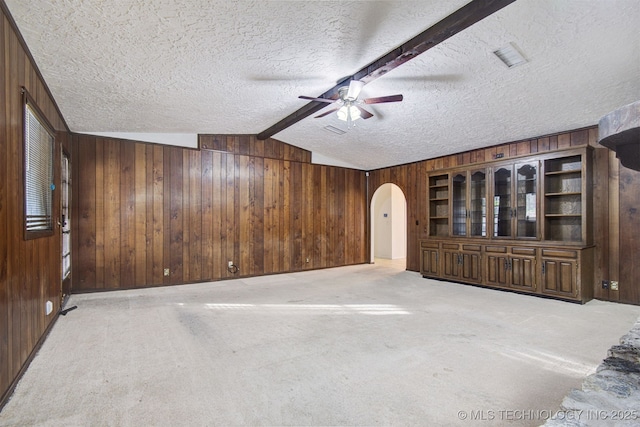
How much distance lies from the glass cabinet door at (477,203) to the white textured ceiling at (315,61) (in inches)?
28.7

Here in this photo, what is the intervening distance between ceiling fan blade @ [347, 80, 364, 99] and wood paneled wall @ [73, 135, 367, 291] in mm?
3064

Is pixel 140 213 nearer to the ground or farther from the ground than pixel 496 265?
farther from the ground

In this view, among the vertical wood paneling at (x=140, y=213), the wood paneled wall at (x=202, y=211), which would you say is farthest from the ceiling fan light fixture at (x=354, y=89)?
the vertical wood paneling at (x=140, y=213)

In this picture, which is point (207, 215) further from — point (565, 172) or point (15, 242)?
point (565, 172)

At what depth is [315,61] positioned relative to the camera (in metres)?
3.22

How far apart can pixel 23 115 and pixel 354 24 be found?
270 centimetres

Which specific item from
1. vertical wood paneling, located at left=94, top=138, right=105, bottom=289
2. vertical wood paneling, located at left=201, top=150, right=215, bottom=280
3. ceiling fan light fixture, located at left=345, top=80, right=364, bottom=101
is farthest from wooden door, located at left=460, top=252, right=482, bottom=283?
vertical wood paneling, located at left=94, top=138, right=105, bottom=289

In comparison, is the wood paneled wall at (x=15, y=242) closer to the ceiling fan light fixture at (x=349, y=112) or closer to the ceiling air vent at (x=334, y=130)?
the ceiling fan light fixture at (x=349, y=112)

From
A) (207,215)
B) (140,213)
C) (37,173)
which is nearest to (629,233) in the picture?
(207,215)

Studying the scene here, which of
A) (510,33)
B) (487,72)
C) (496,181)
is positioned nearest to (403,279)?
(496,181)

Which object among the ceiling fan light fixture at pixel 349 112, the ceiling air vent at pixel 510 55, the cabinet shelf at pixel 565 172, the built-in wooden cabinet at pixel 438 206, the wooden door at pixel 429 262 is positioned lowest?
the wooden door at pixel 429 262

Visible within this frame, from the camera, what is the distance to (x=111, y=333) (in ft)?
10.1

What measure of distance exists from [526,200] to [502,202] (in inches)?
13.3

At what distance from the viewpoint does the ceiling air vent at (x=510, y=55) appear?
288cm
